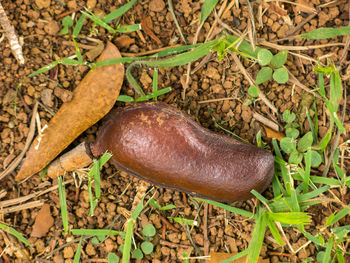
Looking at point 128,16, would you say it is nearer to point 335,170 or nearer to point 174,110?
point 174,110

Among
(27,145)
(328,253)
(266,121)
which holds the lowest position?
(328,253)

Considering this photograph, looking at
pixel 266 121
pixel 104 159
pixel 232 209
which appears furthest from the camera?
pixel 266 121

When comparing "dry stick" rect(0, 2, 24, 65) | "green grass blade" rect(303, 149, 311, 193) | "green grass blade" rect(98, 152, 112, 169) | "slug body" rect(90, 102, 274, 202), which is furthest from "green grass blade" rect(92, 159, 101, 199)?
"green grass blade" rect(303, 149, 311, 193)

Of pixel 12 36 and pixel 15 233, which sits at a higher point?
pixel 12 36

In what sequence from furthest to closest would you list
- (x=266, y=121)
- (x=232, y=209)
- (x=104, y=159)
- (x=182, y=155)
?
1. (x=266, y=121)
2. (x=232, y=209)
3. (x=104, y=159)
4. (x=182, y=155)

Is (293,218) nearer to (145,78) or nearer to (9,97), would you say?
(145,78)

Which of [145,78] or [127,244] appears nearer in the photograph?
[127,244]

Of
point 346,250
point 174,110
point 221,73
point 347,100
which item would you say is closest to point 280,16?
point 221,73

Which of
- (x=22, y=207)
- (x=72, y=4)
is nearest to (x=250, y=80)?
(x=72, y=4)
